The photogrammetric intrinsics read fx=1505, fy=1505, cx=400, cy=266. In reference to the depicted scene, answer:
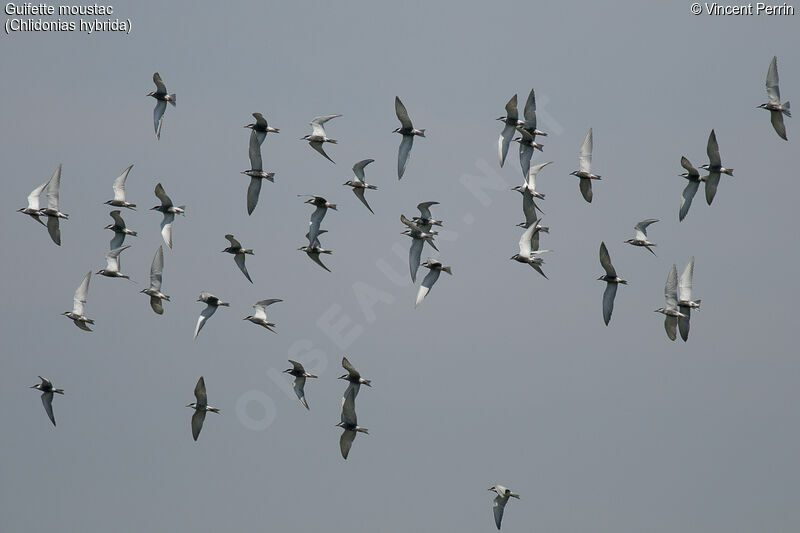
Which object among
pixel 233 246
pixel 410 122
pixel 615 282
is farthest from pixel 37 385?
pixel 615 282

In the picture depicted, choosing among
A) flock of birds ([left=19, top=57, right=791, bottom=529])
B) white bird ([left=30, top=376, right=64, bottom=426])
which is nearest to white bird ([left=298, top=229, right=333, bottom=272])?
flock of birds ([left=19, top=57, right=791, bottom=529])

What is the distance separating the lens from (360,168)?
4348 inches

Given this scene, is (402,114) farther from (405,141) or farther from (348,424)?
(348,424)

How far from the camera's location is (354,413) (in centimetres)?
10775

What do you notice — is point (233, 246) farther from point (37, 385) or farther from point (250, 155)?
point (37, 385)

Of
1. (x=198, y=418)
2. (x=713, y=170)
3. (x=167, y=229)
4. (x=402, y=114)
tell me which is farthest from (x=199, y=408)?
(x=713, y=170)

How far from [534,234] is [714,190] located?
14522 mm

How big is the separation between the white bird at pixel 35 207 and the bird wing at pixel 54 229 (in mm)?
542

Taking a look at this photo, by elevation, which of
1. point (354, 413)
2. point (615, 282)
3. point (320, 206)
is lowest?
point (354, 413)

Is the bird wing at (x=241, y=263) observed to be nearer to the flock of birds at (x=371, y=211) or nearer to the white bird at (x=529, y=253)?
the flock of birds at (x=371, y=211)

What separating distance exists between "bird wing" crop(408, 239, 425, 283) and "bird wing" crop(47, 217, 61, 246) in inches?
1041

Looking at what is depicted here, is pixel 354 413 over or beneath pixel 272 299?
beneath

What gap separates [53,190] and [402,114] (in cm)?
2741

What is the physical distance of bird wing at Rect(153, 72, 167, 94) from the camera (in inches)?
4272
